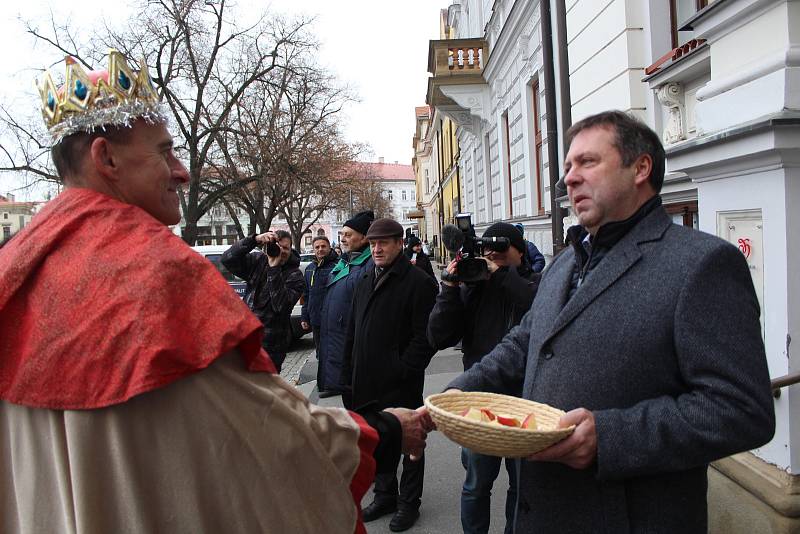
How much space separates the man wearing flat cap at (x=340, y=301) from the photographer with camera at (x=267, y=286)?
1.12ft

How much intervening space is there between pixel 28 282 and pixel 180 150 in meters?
21.2

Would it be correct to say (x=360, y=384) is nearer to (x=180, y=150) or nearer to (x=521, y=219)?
(x=521, y=219)

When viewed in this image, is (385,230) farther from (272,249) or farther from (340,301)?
(272,249)

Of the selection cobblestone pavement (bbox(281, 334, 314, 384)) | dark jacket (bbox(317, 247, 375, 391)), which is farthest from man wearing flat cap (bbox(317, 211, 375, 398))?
cobblestone pavement (bbox(281, 334, 314, 384))

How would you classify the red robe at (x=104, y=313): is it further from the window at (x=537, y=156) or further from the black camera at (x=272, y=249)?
the window at (x=537, y=156)

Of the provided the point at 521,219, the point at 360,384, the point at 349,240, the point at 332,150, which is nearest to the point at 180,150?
the point at 332,150

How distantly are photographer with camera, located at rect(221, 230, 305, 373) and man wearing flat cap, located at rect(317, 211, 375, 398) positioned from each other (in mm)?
340

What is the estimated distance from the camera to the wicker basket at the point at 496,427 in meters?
1.53

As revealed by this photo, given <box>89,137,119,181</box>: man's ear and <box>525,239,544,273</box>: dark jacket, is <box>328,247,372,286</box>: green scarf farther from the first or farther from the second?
<box>89,137,119,181</box>: man's ear

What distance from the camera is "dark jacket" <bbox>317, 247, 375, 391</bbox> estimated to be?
532 cm

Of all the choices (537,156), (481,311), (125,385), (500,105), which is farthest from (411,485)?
(500,105)

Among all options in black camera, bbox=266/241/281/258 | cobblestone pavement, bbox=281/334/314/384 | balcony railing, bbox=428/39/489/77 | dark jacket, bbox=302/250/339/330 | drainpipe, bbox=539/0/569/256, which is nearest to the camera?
black camera, bbox=266/241/281/258

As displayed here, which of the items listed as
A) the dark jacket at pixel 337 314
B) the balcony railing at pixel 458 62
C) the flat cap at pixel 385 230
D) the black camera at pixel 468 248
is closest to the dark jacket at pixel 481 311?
the black camera at pixel 468 248

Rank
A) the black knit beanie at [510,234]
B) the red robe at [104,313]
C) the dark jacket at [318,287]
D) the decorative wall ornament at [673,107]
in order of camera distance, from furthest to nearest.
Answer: the dark jacket at [318,287]
the decorative wall ornament at [673,107]
the black knit beanie at [510,234]
the red robe at [104,313]
